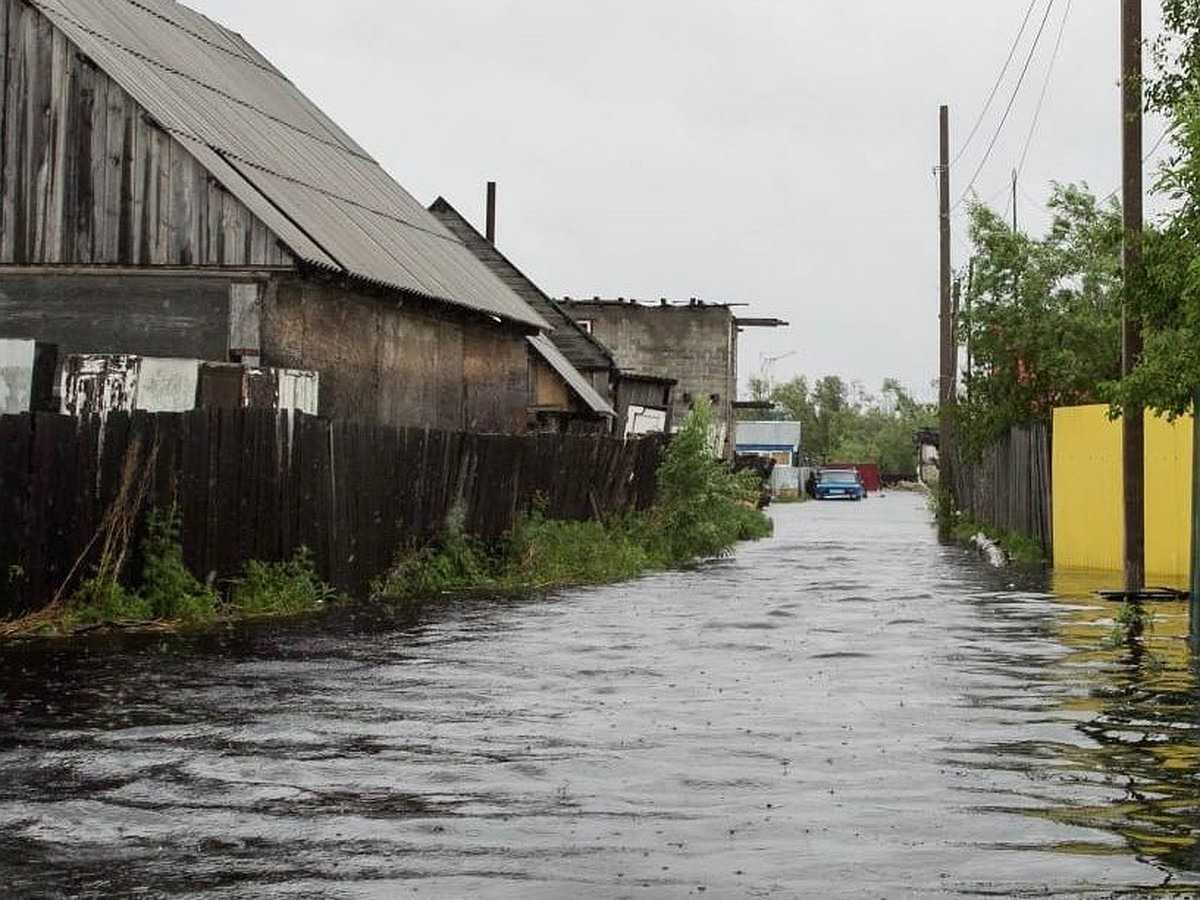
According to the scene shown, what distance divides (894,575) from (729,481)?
6537 mm

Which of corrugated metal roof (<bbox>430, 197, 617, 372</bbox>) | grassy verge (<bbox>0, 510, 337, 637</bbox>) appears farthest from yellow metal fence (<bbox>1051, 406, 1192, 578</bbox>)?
corrugated metal roof (<bbox>430, 197, 617, 372</bbox>)

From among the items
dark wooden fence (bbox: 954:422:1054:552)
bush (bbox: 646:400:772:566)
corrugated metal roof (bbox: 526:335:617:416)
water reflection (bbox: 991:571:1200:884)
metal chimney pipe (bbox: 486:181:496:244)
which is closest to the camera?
water reflection (bbox: 991:571:1200:884)

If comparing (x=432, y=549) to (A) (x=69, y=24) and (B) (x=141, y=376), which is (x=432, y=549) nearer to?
(B) (x=141, y=376)

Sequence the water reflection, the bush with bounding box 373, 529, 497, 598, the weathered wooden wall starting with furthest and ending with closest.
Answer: the weathered wooden wall
the bush with bounding box 373, 529, 497, 598
the water reflection

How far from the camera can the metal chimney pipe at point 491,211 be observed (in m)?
60.7

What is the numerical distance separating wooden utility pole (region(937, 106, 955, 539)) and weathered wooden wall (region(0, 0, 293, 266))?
2070cm

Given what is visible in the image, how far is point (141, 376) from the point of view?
19781 millimetres

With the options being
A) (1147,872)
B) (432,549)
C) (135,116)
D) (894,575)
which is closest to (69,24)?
(135,116)

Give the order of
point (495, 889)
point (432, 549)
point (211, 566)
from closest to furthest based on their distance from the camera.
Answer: point (495, 889) < point (211, 566) < point (432, 549)

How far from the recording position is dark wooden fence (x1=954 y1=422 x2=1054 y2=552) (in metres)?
28.7

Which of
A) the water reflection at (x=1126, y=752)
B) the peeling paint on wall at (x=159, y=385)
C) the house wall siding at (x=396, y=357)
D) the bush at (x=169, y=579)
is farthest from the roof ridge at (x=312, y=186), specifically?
the water reflection at (x=1126, y=752)

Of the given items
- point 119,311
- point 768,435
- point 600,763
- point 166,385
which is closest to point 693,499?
point 119,311

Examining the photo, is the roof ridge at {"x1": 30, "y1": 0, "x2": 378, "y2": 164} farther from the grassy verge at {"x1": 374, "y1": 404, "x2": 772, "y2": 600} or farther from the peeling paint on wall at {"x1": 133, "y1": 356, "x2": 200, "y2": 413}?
the grassy verge at {"x1": 374, "y1": 404, "x2": 772, "y2": 600}

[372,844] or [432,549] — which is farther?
[432,549]
